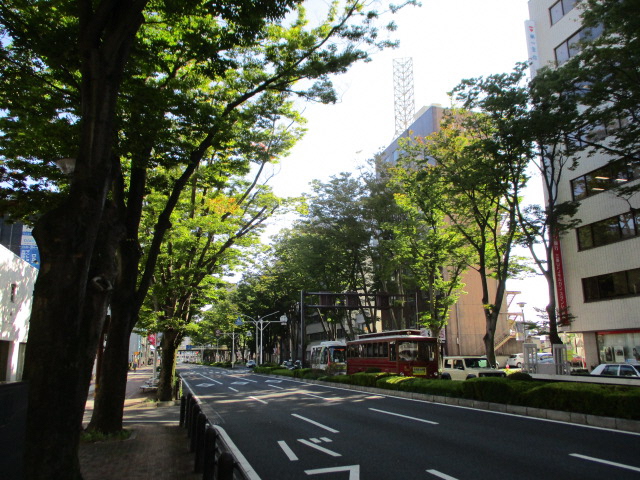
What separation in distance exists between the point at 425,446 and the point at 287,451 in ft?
8.90

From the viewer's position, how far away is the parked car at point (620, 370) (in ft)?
58.1

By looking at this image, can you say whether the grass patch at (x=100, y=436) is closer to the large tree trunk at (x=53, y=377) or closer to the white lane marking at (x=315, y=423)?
the white lane marking at (x=315, y=423)

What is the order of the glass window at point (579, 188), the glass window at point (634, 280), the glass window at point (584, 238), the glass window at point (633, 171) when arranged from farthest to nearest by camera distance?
the glass window at point (579, 188) < the glass window at point (584, 238) < the glass window at point (634, 280) < the glass window at point (633, 171)

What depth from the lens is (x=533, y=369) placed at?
24281mm

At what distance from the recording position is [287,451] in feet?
28.8

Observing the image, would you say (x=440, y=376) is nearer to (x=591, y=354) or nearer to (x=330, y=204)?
(x=591, y=354)

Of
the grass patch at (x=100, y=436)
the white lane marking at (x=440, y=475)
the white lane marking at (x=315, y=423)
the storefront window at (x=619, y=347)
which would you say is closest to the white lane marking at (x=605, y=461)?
the white lane marking at (x=440, y=475)

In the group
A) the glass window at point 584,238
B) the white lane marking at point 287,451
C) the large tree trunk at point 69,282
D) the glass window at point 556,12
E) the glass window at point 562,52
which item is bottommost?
the white lane marking at point 287,451

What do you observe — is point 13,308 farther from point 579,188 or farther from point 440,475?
point 579,188

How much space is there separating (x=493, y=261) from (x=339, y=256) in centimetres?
1255

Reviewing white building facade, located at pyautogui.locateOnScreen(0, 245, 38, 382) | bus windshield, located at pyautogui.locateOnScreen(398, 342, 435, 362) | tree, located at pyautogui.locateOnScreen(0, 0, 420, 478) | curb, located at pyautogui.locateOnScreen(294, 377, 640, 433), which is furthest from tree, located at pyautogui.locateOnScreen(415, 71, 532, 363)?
white building facade, located at pyautogui.locateOnScreen(0, 245, 38, 382)

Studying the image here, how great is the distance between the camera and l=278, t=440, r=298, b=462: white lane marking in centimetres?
817

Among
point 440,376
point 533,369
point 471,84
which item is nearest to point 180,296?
point 440,376

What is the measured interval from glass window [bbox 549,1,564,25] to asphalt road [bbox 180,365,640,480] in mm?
28219
